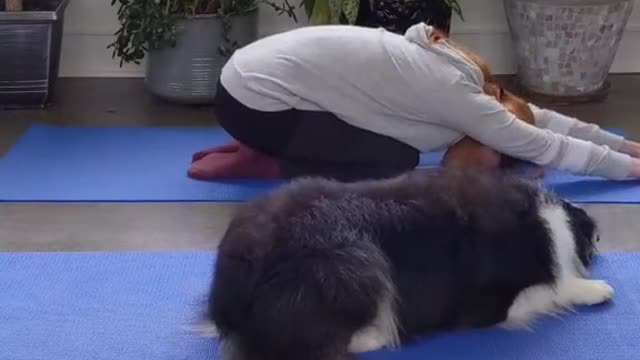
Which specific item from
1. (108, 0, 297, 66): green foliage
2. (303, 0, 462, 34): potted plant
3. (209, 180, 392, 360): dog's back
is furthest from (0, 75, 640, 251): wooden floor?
(303, 0, 462, 34): potted plant

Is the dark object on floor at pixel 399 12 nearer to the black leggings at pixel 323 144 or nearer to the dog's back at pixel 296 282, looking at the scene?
the black leggings at pixel 323 144

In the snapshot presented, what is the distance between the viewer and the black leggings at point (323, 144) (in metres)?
3.41

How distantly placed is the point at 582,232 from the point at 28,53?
2.61 metres

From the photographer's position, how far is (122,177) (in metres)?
3.65

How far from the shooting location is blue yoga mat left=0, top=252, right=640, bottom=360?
7.99 feet

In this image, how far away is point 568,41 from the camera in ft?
14.6

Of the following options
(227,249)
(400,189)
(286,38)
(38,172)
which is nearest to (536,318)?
(400,189)

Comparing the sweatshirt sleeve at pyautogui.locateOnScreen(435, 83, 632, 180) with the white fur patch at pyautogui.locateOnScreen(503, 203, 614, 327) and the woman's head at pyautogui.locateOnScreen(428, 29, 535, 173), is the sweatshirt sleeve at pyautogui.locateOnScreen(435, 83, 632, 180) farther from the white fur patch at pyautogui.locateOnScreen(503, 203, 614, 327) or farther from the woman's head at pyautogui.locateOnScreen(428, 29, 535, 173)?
the white fur patch at pyautogui.locateOnScreen(503, 203, 614, 327)

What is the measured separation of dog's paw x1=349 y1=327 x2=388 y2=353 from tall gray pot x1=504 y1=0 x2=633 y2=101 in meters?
2.46

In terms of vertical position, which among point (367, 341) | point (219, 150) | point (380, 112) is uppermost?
point (380, 112)

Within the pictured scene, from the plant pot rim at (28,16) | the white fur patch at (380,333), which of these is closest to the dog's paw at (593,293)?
the white fur patch at (380,333)

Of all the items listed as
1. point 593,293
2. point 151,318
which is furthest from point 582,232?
point 151,318

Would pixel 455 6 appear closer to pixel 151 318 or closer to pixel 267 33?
pixel 267 33

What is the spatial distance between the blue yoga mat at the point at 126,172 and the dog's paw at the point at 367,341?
3.84 ft
